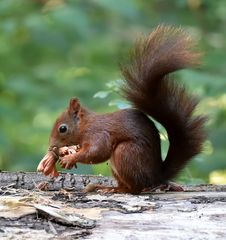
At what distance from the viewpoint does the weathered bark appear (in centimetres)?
251

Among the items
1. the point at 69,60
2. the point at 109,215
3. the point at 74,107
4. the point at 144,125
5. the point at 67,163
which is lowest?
the point at 109,215

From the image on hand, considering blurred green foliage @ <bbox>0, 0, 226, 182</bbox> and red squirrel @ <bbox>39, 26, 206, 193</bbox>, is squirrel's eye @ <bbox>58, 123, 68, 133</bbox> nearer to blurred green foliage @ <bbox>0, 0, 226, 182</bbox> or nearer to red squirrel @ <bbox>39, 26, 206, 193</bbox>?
red squirrel @ <bbox>39, 26, 206, 193</bbox>

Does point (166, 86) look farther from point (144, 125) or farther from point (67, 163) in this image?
point (67, 163)

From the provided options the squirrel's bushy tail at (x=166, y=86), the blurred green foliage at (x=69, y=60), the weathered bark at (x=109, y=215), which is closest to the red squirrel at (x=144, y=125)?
Result: the squirrel's bushy tail at (x=166, y=86)

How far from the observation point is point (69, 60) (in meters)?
7.11

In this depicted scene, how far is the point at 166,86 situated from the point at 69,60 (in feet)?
12.1

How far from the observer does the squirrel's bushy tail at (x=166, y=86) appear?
11.2 feet

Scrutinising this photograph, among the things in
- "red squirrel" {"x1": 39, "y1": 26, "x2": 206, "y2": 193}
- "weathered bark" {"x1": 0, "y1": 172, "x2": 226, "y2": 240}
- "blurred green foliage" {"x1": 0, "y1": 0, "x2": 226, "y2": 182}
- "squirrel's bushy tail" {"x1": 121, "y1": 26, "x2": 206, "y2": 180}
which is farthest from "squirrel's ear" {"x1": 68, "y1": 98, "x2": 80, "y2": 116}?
"blurred green foliage" {"x1": 0, "y1": 0, "x2": 226, "y2": 182}

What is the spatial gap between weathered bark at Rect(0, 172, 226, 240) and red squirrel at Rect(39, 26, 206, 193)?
14cm

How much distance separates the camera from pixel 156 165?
11.4 ft

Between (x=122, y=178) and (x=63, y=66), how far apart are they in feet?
12.1

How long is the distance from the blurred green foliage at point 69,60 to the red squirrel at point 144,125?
1.31 metres

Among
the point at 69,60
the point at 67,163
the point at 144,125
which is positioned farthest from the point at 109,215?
the point at 69,60

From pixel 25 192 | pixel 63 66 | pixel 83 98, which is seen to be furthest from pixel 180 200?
pixel 63 66
